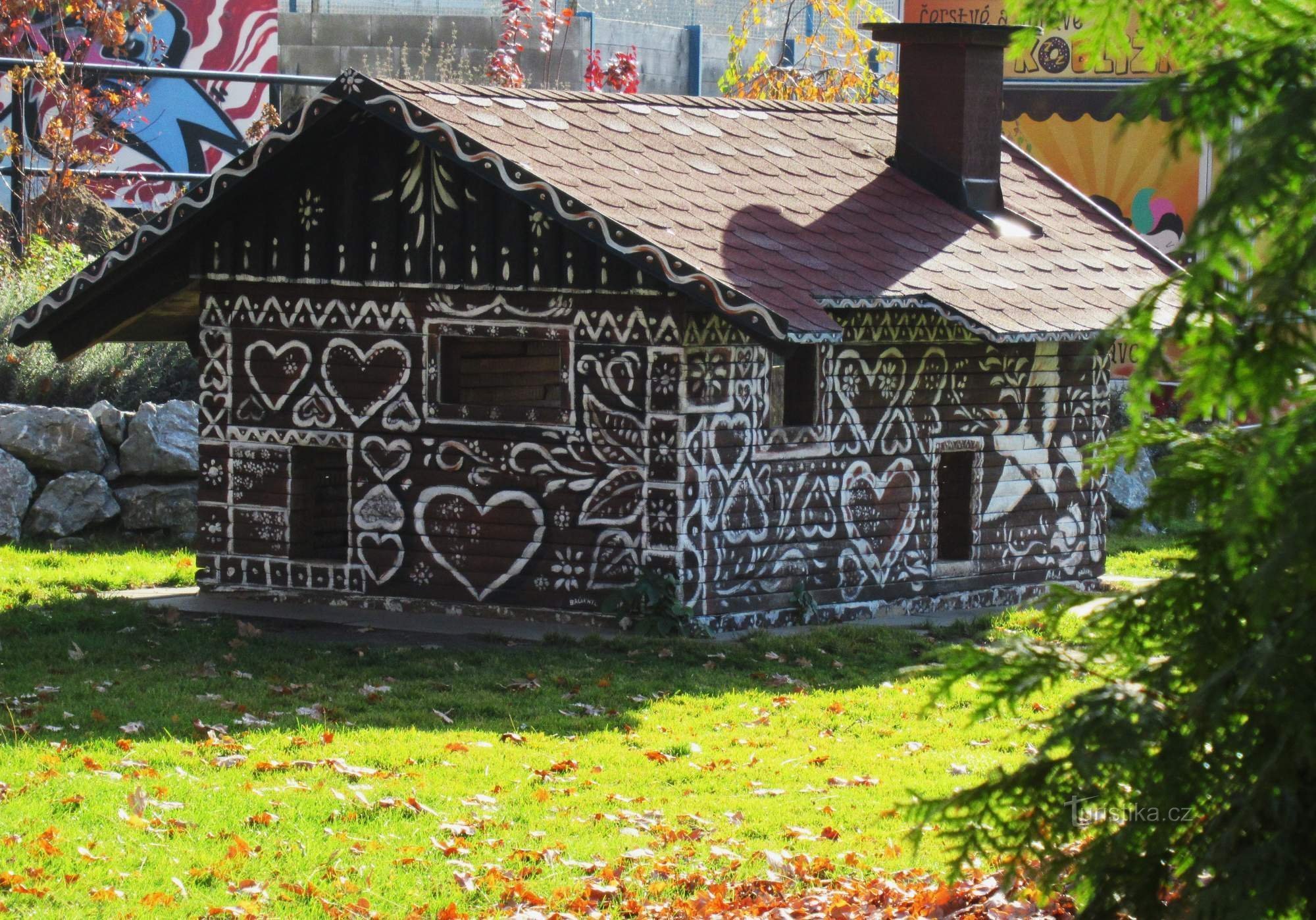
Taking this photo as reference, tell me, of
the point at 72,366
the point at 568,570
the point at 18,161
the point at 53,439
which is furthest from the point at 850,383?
the point at 18,161

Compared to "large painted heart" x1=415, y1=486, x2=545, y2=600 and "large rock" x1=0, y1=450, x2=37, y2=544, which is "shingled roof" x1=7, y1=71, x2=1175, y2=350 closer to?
"large painted heart" x1=415, y1=486, x2=545, y2=600

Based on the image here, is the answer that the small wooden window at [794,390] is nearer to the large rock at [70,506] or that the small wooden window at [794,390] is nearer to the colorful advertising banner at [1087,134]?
the large rock at [70,506]

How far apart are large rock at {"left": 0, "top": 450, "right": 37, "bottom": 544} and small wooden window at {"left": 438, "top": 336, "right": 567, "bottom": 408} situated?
15.2 feet

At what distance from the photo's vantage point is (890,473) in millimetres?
14398

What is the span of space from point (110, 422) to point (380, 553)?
15.7 feet

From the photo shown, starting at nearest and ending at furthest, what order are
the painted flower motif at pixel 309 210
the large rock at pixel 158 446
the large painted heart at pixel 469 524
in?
the large painted heart at pixel 469 524
the painted flower motif at pixel 309 210
the large rock at pixel 158 446

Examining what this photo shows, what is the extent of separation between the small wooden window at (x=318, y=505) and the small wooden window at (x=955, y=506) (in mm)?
4881

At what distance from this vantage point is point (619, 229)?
12.5m

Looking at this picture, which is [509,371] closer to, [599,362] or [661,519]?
[599,362]

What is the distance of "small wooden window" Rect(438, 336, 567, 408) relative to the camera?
608 inches

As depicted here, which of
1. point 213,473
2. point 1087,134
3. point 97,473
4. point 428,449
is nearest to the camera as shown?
point 428,449

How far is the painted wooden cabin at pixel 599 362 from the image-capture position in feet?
43.0

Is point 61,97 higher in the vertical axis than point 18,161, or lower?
higher

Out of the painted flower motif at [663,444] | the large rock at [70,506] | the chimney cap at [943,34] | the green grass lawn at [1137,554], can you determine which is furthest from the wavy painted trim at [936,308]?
the large rock at [70,506]
